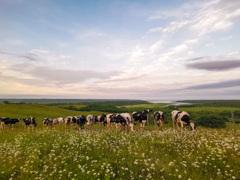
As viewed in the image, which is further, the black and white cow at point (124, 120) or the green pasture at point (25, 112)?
the green pasture at point (25, 112)

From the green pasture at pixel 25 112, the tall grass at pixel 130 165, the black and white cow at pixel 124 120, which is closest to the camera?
the tall grass at pixel 130 165

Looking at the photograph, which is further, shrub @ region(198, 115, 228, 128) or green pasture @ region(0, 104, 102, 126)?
shrub @ region(198, 115, 228, 128)

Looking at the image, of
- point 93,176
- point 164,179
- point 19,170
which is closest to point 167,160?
point 164,179

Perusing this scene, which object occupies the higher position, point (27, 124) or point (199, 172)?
point (199, 172)

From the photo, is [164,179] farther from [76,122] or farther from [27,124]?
[27,124]

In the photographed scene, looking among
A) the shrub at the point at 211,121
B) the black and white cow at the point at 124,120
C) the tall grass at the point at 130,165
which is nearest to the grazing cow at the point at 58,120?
the black and white cow at the point at 124,120

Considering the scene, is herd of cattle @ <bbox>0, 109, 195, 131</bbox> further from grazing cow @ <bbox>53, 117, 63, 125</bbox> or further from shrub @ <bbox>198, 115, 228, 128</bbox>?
shrub @ <bbox>198, 115, 228, 128</bbox>

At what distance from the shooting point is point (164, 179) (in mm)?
5262

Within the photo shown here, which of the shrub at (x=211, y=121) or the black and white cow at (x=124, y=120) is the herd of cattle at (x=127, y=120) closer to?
the black and white cow at (x=124, y=120)

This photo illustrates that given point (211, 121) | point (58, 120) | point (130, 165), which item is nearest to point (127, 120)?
point (130, 165)

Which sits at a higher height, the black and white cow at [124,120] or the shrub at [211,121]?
the black and white cow at [124,120]

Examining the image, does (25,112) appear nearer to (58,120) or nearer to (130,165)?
(58,120)

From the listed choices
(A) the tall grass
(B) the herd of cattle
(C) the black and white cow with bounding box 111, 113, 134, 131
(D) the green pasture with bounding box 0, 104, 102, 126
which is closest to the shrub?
(B) the herd of cattle

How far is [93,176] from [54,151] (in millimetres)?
3748
